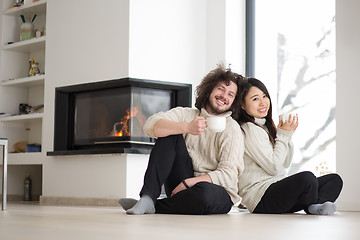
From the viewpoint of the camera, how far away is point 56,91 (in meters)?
5.92

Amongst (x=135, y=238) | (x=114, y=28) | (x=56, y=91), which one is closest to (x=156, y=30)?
(x=114, y=28)

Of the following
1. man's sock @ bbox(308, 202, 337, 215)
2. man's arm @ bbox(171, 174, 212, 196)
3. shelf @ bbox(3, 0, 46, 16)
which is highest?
shelf @ bbox(3, 0, 46, 16)

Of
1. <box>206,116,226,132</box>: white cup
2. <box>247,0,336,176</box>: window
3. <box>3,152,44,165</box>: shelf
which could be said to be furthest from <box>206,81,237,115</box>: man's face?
<box>3,152,44,165</box>: shelf

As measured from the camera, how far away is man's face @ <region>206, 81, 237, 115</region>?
322 centimetres

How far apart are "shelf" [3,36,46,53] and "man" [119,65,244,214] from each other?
3324 mm

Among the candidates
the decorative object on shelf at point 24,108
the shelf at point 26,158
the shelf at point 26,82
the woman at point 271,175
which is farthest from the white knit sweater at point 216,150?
the decorative object on shelf at point 24,108

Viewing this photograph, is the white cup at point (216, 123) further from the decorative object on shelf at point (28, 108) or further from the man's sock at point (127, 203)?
the decorative object on shelf at point (28, 108)

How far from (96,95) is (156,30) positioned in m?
0.86

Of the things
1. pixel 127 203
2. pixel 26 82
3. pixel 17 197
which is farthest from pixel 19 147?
pixel 127 203

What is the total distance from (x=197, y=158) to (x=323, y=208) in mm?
727

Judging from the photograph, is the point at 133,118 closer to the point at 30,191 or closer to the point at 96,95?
the point at 96,95

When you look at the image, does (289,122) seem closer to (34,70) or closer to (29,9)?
(34,70)

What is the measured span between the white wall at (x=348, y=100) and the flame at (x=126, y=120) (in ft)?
5.98

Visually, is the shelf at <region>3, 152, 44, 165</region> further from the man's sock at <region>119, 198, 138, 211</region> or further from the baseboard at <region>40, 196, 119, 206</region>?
the man's sock at <region>119, 198, 138, 211</region>
